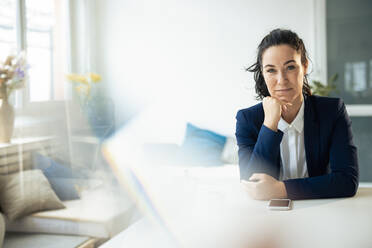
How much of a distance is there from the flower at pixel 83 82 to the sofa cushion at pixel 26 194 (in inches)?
48.0

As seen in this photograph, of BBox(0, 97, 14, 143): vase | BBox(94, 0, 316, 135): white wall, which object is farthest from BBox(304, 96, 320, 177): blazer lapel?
BBox(94, 0, 316, 135): white wall

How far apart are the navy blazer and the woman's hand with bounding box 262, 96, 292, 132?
0.02 meters

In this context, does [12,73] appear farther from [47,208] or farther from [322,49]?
[322,49]

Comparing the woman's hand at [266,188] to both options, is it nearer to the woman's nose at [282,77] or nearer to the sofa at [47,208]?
the woman's nose at [282,77]

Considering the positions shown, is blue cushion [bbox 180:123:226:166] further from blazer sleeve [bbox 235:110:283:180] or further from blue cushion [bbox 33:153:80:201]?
blazer sleeve [bbox 235:110:283:180]

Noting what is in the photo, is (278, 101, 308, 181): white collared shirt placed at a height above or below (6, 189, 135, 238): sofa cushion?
above

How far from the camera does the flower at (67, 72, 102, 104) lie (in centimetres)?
329

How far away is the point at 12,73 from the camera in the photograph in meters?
1.82

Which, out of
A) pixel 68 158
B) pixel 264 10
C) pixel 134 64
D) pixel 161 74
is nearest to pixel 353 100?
pixel 264 10

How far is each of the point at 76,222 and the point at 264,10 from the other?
2.33 meters

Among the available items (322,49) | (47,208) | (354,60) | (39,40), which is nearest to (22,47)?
(39,40)

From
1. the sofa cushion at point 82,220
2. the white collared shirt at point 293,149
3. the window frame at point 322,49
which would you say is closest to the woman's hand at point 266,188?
the white collared shirt at point 293,149

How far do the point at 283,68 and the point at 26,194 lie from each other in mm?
1382

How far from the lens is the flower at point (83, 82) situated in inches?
130
